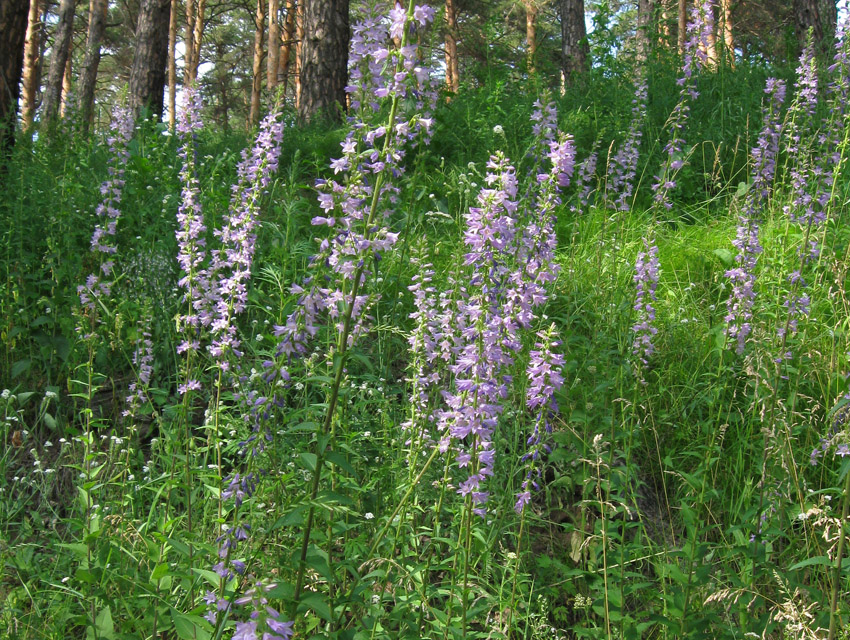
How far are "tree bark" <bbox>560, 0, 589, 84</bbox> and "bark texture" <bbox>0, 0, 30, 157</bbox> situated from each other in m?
7.88

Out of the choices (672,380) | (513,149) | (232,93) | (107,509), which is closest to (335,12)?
(513,149)

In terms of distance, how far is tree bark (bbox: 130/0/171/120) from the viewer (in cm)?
903

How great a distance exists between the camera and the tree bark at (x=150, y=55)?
356 inches

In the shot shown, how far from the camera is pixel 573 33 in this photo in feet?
38.9

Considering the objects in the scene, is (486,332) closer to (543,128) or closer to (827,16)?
(543,128)

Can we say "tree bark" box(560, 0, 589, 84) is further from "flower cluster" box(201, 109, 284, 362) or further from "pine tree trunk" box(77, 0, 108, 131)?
"flower cluster" box(201, 109, 284, 362)

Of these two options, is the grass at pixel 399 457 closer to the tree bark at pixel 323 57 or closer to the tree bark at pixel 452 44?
the tree bark at pixel 323 57

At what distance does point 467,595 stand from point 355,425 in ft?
4.67

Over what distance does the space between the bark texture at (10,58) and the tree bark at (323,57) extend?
3.19m

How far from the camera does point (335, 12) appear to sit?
342 inches

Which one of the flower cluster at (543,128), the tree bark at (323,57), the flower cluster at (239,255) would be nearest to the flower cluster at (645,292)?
the flower cluster at (543,128)

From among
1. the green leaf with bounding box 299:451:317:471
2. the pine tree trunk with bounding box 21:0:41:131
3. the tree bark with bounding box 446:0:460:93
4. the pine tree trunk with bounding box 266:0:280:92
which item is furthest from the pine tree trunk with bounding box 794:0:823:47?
the pine tree trunk with bounding box 21:0:41:131

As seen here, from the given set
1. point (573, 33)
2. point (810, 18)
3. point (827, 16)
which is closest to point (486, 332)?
point (810, 18)

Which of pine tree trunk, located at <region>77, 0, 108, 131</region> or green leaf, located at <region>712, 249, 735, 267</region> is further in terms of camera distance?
pine tree trunk, located at <region>77, 0, 108, 131</region>
